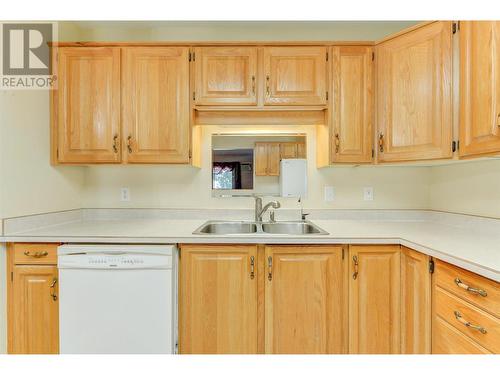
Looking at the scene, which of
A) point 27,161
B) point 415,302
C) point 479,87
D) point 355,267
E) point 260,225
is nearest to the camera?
point 479,87

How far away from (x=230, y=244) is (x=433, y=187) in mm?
1660

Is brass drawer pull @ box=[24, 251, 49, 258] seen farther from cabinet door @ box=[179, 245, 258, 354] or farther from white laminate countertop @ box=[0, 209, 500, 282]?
cabinet door @ box=[179, 245, 258, 354]

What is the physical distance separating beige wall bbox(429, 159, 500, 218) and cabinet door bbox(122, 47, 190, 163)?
1832mm

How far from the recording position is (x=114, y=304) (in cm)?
153

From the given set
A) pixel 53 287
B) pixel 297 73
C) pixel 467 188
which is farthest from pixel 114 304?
pixel 467 188

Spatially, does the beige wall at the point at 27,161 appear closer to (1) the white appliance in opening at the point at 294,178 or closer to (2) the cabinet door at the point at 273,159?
(2) the cabinet door at the point at 273,159

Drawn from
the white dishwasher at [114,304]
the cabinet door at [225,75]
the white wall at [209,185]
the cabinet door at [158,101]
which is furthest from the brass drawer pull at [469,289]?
the cabinet door at [158,101]

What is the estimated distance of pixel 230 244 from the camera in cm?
158

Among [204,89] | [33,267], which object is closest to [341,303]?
[204,89]

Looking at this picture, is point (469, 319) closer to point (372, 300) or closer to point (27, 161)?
point (372, 300)

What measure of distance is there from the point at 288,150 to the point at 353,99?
23.8 inches

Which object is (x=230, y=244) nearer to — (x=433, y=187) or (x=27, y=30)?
(x=433, y=187)

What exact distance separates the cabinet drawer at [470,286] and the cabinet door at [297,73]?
1.19 metres

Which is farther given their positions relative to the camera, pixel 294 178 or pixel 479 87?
pixel 294 178
